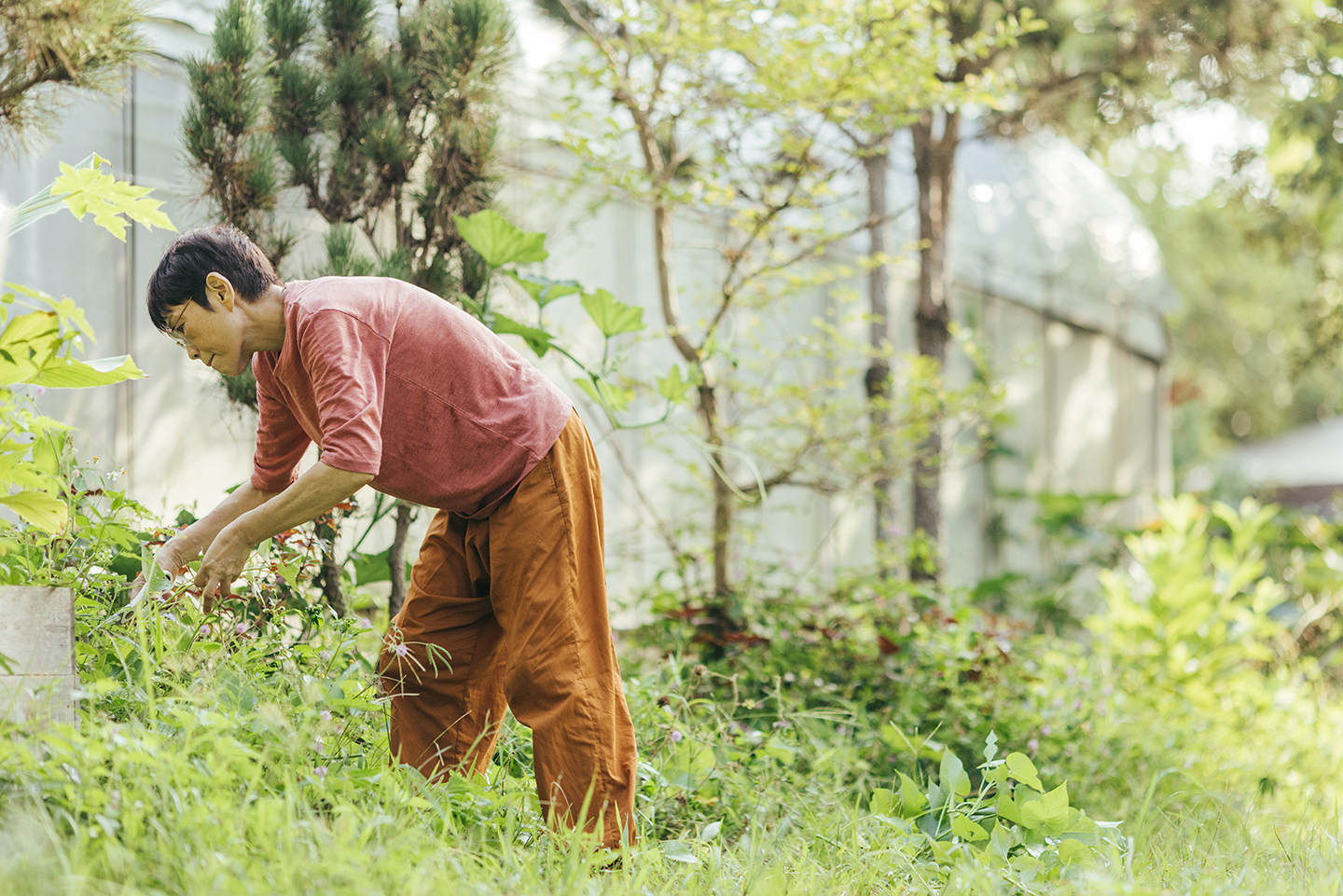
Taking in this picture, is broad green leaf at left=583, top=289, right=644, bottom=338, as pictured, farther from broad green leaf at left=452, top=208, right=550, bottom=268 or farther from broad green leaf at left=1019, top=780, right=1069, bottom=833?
broad green leaf at left=1019, top=780, right=1069, bottom=833

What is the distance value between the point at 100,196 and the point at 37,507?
24.2 inches

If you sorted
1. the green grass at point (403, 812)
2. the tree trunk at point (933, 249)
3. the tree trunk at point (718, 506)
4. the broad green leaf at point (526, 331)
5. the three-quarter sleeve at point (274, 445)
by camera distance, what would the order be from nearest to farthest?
the green grass at point (403, 812), the three-quarter sleeve at point (274, 445), the broad green leaf at point (526, 331), the tree trunk at point (718, 506), the tree trunk at point (933, 249)

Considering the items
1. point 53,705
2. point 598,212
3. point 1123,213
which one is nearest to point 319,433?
point 53,705

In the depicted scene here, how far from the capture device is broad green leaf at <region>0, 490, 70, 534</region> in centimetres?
171

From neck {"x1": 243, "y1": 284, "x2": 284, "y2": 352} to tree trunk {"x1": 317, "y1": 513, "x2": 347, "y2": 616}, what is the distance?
68cm

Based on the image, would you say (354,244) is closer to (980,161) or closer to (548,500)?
(548,500)

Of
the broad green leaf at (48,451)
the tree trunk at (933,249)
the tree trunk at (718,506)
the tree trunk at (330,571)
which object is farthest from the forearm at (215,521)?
the tree trunk at (933,249)

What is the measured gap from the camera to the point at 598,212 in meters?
4.87

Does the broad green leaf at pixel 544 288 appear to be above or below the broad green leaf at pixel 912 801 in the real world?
above

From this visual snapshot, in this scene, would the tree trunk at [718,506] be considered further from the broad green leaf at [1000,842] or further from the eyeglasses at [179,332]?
the eyeglasses at [179,332]

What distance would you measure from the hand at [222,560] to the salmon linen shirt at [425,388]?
0.79 ft

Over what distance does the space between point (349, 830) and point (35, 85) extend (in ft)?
6.40

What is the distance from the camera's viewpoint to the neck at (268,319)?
196cm

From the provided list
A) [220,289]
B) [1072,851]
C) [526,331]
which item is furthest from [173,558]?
[1072,851]
